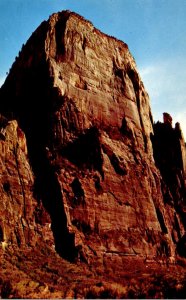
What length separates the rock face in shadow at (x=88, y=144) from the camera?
153 feet

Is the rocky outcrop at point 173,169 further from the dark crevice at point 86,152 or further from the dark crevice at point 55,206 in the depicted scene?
the dark crevice at point 55,206

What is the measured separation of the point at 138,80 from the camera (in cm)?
6750

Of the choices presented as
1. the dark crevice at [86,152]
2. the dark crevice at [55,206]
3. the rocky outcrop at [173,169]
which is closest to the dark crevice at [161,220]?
the rocky outcrop at [173,169]

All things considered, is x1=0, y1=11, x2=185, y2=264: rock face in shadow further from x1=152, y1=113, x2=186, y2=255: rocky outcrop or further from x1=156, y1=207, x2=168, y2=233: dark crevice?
x1=152, y1=113, x2=186, y2=255: rocky outcrop

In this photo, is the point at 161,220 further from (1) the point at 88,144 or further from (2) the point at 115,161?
(1) the point at 88,144

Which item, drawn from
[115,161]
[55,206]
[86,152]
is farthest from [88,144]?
[55,206]

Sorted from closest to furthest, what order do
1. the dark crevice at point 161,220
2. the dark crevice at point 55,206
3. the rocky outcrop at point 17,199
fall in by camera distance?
the rocky outcrop at point 17,199, the dark crevice at point 55,206, the dark crevice at point 161,220

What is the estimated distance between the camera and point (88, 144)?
51750mm

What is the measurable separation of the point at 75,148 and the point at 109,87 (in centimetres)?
1332

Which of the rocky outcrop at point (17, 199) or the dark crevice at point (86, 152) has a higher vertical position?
the dark crevice at point (86, 152)

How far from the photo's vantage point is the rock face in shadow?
46625 mm

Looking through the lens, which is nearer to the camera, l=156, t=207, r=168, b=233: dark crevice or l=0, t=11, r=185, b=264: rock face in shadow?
l=0, t=11, r=185, b=264: rock face in shadow

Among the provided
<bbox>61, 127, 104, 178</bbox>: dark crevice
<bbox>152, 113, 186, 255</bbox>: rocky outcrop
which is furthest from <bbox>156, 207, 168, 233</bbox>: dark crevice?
<bbox>61, 127, 104, 178</bbox>: dark crevice

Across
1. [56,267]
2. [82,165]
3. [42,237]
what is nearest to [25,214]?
[42,237]
